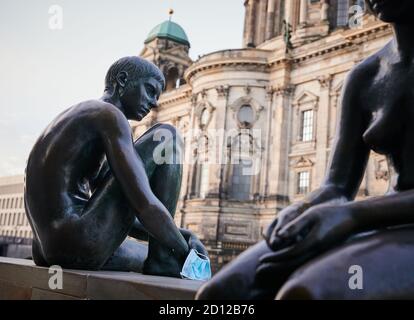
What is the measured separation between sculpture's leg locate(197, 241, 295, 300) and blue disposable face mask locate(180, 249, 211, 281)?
4.80ft

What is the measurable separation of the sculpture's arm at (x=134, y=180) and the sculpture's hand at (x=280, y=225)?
122cm

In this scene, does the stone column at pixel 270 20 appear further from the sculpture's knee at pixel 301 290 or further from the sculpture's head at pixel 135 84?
the sculpture's knee at pixel 301 290

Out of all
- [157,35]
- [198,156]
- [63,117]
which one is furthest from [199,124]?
[63,117]

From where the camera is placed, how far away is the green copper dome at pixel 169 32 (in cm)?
4115

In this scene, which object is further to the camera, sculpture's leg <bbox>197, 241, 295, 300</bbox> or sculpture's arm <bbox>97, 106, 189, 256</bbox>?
sculpture's arm <bbox>97, 106, 189, 256</bbox>

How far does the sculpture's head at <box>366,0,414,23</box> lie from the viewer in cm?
189

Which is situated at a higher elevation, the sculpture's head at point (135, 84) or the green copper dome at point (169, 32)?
the green copper dome at point (169, 32)

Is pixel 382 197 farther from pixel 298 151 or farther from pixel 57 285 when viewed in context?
pixel 298 151

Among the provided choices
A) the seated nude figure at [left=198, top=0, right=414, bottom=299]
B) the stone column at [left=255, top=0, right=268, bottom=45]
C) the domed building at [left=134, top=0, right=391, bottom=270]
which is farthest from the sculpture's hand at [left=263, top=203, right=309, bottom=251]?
the stone column at [left=255, top=0, right=268, bottom=45]

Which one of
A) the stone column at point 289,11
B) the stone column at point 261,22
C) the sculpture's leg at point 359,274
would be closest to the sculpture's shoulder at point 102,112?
the sculpture's leg at point 359,274

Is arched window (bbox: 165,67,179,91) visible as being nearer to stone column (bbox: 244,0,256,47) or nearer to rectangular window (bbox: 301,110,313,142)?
stone column (bbox: 244,0,256,47)

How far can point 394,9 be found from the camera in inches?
75.2

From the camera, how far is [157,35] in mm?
40969
